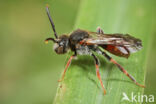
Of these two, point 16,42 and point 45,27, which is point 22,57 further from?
point 45,27

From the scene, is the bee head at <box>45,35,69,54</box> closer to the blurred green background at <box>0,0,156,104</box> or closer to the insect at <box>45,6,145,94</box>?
the insect at <box>45,6,145,94</box>

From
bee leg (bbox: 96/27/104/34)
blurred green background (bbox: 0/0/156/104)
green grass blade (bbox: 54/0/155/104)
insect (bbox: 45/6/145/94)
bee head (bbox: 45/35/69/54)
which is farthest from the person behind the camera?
blurred green background (bbox: 0/0/156/104)

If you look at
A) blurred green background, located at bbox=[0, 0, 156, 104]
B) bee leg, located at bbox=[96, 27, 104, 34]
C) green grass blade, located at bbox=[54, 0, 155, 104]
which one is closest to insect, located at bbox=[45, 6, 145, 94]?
bee leg, located at bbox=[96, 27, 104, 34]

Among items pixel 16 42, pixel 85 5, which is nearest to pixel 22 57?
pixel 16 42

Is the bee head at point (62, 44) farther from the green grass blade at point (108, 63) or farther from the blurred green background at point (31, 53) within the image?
the blurred green background at point (31, 53)

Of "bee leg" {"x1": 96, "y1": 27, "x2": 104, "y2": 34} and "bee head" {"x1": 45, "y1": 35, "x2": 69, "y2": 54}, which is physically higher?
"bee leg" {"x1": 96, "y1": 27, "x2": 104, "y2": 34}

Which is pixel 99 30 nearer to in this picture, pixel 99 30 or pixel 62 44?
pixel 99 30

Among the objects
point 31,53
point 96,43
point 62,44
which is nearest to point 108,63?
point 96,43
